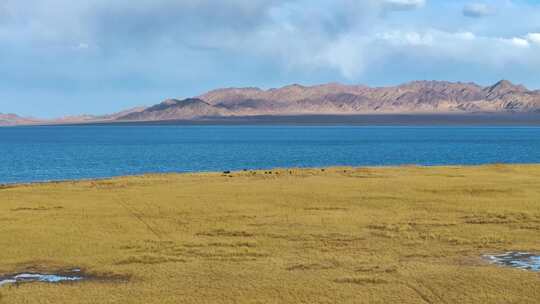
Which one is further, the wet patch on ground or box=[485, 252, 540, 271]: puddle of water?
box=[485, 252, 540, 271]: puddle of water

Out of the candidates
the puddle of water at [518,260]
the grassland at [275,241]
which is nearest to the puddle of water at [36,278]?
the grassland at [275,241]

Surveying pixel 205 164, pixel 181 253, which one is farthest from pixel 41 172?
pixel 181 253

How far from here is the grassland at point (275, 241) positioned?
19.2 m

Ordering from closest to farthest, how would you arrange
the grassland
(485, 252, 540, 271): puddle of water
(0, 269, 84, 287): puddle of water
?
the grassland → (0, 269, 84, 287): puddle of water → (485, 252, 540, 271): puddle of water

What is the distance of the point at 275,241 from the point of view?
26312 millimetres

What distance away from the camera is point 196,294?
19.0 meters

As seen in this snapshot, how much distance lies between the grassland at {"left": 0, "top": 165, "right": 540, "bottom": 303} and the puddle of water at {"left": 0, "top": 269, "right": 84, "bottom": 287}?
61 centimetres

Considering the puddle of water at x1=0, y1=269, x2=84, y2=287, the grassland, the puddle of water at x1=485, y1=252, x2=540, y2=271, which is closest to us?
the grassland

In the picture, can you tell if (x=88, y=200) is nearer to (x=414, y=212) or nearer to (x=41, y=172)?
(x=414, y=212)

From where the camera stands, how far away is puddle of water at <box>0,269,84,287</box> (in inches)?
812

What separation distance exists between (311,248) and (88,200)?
18.4m

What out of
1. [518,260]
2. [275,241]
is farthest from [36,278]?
[518,260]

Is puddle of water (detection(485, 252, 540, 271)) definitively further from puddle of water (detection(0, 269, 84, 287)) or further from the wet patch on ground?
puddle of water (detection(0, 269, 84, 287))

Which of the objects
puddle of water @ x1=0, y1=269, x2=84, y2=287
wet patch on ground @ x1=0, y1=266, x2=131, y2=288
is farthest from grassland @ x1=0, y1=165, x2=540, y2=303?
puddle of water @ x1=0, y1=269, x2=84, y2=287
